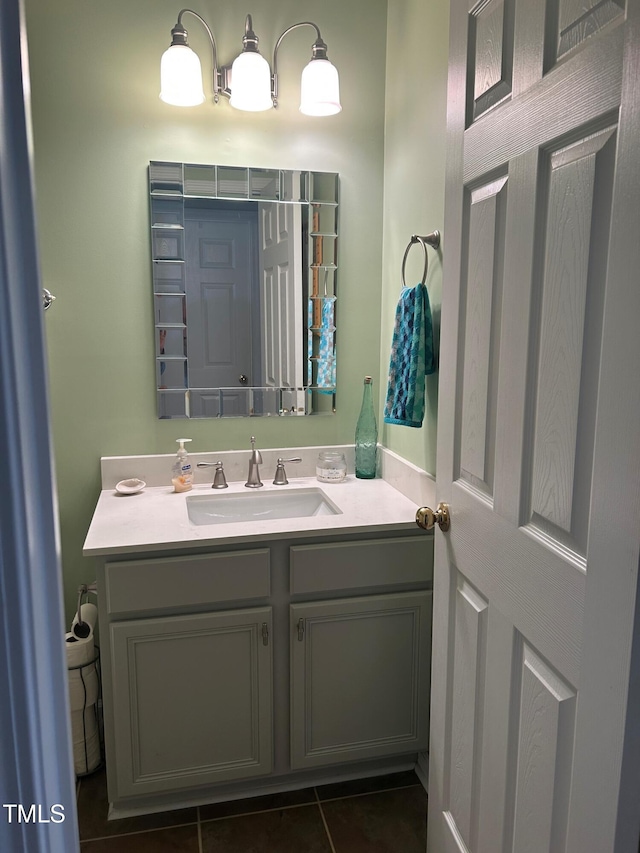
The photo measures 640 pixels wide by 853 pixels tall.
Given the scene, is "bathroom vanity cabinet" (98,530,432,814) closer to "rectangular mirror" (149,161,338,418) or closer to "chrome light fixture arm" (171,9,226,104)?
"rectangular mirror" (149,161,338,418)

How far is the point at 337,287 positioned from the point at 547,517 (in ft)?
4.77

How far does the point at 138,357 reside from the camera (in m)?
2.13

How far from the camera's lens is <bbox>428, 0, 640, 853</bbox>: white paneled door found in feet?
2.59

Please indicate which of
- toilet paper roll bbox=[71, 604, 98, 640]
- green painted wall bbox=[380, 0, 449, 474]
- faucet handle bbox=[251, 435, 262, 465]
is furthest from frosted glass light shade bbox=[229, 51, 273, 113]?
toilet paper roll bbox=[71, 604, 98, 640]

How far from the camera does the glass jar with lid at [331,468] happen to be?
7.23ft

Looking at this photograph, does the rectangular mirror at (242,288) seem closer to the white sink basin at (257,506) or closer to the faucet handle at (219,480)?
the faucet handle at (219,480)

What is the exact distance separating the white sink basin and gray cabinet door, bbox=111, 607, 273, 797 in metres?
0.39

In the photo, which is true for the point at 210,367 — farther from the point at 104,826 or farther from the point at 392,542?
the point at 104,826

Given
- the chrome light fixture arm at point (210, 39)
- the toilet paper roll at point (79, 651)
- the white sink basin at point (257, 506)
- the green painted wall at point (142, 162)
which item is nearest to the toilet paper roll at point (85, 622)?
the toilet paper roll at point (79, 651)

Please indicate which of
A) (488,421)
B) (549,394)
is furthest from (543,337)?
(488,421)

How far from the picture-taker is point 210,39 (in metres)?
2.01

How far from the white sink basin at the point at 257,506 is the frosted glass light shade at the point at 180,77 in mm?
1251

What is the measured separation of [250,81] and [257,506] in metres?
1.35

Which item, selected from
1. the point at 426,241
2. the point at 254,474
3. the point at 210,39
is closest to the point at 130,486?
the point at 254,474
